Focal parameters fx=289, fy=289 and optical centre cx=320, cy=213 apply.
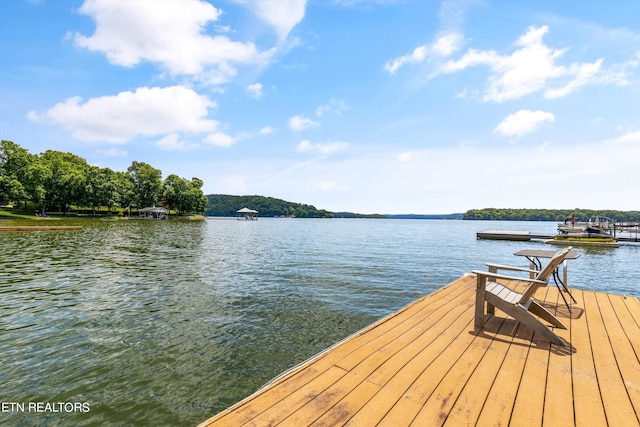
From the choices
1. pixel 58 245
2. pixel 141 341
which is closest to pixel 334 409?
pixel 141 341

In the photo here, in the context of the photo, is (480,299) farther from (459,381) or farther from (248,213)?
(248,213)

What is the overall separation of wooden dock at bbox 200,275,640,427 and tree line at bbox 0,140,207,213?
75.7 metres

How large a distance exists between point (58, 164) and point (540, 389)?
88650 millimetres

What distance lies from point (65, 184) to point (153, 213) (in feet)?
74.2

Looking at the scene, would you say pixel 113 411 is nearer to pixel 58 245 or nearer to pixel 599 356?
pixel 599 356

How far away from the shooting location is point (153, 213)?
270 feet

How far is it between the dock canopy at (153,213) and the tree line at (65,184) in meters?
2.70

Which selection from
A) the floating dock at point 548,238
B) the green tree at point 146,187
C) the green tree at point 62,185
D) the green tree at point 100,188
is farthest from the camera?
the green tree at point 146,187

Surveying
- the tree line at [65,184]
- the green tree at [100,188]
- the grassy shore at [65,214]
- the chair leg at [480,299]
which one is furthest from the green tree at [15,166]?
the chair leg at [480,299]

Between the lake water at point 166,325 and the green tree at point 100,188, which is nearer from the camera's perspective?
the lake water at point 166,325

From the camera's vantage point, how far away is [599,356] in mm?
3795

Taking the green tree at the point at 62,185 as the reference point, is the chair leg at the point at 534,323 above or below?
below

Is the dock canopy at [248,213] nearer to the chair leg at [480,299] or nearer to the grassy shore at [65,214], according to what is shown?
the grassy shore at [65,214]

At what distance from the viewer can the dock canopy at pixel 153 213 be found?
78.1 meters
